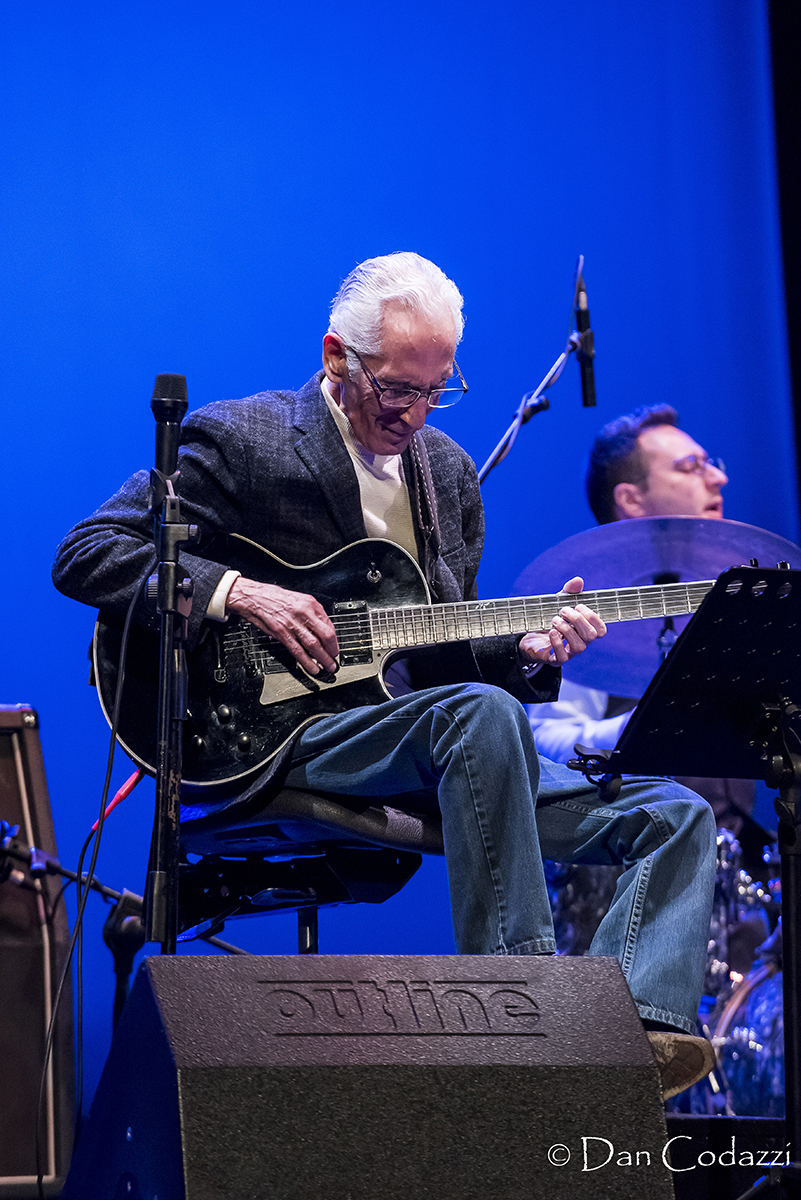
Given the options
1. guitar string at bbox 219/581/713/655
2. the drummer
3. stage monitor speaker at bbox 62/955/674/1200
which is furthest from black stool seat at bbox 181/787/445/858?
the drummer

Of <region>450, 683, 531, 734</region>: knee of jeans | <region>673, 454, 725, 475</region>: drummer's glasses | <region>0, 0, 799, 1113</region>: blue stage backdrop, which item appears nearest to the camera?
<region>450, 683, 531, 734</region>: knee of jeans

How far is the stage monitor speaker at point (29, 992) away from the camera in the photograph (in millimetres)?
2404

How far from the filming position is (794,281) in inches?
170

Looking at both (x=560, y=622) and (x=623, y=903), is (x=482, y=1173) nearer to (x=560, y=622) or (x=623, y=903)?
(x=623, y=903)

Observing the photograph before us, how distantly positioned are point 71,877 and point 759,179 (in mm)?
3397

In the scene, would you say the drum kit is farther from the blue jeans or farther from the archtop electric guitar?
the blue jeans

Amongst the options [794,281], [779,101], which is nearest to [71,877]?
[794,281]

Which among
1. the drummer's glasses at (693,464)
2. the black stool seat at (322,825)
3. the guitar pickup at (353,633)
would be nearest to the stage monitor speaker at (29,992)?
the black stool seat at (322,825)

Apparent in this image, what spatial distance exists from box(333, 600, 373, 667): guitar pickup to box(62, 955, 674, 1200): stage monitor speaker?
3.32 ft

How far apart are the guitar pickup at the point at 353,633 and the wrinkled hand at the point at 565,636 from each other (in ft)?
1.12

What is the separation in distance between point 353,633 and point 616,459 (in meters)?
1.72

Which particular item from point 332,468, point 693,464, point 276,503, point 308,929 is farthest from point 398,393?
point 693,464

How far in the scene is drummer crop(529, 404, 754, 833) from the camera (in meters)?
3.85

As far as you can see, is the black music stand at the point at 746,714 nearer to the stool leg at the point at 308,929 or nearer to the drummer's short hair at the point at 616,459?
the stool leg at the point at 308,929
